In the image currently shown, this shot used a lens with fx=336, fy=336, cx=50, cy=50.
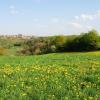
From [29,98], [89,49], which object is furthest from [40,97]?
[89,49]

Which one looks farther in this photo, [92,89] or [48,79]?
[48,79]

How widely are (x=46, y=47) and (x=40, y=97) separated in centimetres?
7677

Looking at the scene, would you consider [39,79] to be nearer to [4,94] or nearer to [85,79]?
[85,79]

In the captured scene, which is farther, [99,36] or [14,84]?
[99,36]

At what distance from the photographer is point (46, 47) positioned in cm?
8581

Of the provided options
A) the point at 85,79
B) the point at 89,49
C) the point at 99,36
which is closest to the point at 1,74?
the point at 85,79

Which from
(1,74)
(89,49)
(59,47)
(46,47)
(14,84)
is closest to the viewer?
(14,84)

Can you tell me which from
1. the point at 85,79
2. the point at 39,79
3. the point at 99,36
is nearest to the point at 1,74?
the point at 39,79

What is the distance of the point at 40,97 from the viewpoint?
907 cm

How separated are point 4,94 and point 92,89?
2.66 meters

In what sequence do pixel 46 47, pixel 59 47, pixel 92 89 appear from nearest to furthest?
1. pixel 92 89
2. pixel 59 47
3. pixel 46 47

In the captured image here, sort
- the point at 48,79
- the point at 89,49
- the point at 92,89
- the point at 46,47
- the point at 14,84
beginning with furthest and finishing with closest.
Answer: the point at 46,47, the point at 89,49, the point at 48,79, the point at 14,84, the point at 92,89

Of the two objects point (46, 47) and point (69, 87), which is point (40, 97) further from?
point (46, 47)

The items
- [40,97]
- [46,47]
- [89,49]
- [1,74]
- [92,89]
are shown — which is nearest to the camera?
[40,97]
